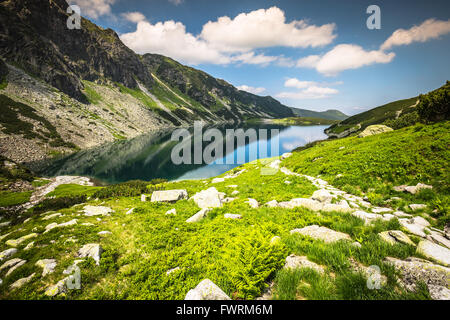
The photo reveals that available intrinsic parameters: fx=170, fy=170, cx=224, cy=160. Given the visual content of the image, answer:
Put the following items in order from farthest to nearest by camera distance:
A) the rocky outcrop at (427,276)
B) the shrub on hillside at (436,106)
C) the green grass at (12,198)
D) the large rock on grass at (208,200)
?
the green grass at (12,198) < the shrub on hillside at (436,106) < the large rock on grass at (208,200) < the rocky outcrop at (427,276)

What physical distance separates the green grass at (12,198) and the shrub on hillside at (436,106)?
177 ft

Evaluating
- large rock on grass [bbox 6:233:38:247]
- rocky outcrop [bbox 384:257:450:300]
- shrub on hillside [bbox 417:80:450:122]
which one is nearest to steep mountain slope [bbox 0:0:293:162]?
large rock on grass [bbox 6:233:38:247]

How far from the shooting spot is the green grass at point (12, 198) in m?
23.6

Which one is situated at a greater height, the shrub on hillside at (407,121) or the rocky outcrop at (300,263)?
the shrub on hillside at (407,121)

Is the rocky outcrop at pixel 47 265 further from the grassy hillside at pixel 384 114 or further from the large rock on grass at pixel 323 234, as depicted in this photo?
the grassy hillside at pixel 384 114

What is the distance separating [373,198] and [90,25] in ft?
968

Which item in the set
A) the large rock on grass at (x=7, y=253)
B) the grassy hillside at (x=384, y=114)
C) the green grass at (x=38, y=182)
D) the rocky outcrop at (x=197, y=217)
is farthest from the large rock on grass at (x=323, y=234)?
the grassy hillside at (x=384, y=114)

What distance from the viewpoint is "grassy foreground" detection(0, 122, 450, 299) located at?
4.13 meters

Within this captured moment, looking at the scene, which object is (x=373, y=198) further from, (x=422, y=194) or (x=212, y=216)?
(x=212, y=216)

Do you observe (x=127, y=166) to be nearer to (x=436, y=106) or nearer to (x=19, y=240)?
(x=19, y=240)

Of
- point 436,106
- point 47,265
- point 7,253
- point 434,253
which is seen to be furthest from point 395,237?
point 436,106

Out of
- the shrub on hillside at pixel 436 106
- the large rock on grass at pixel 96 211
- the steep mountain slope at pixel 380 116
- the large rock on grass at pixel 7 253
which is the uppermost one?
the steep mountain slope at pixel 380 116

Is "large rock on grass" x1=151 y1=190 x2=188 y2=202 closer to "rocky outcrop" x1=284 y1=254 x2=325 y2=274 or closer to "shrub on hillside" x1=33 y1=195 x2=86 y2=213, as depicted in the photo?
Result: "rocky outcrop" x1=284 y1=254 x2=325 y2=274

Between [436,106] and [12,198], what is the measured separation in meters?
57.0
